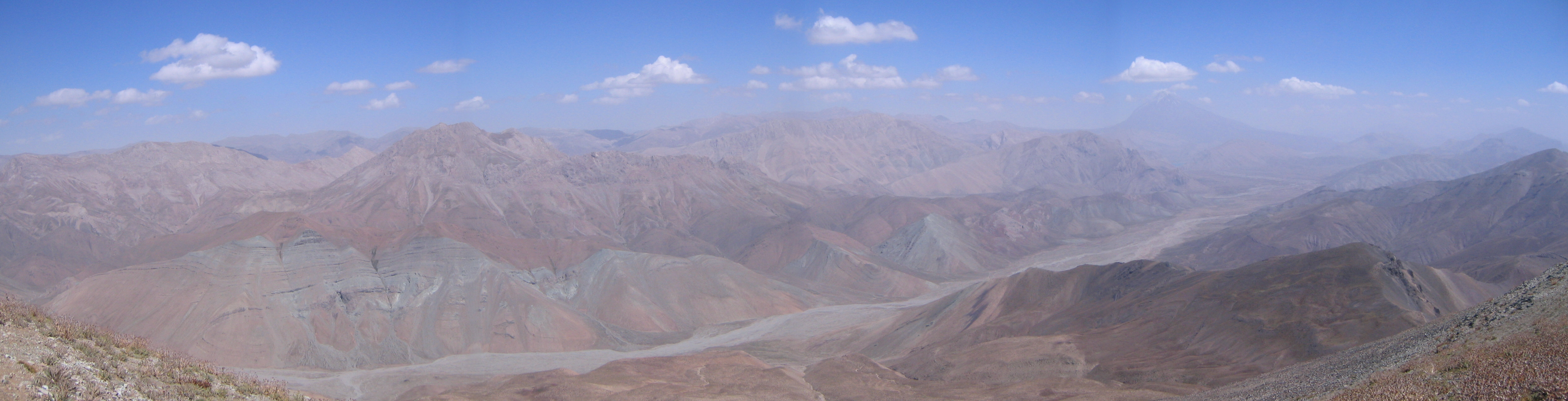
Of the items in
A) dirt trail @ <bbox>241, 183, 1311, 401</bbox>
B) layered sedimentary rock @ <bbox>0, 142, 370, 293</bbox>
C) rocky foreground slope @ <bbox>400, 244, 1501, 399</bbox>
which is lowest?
dirt trail @ <bbox>241, 183, 1311, 401</bbox>

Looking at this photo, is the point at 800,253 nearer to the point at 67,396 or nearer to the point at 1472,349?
the point at 1472,349

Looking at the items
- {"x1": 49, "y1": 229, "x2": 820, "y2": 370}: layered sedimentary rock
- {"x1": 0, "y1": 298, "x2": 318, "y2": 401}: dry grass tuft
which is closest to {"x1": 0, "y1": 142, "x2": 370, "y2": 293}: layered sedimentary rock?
{"x1": 49, "y1": 229, "x2": 820, "y2": 370}: layered sedimentary rock

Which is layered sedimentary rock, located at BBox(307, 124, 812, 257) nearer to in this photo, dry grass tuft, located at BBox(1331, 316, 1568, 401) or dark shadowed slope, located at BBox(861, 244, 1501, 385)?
dark shadowed slope, located at BBox(861, 244, 1501, 385)

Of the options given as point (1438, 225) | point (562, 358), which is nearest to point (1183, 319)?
point (562, 358)

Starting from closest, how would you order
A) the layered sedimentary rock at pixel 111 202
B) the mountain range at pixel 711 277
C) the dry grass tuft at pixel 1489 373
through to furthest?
the dry grass tuft at pixel 1489 373
the mountain range at pixel 711 277
the layered sedimentary rock at pixel 111 202

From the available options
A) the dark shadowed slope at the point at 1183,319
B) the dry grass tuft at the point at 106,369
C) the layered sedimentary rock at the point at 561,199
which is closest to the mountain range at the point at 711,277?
the dark shadowed slope at the point at 1183,319

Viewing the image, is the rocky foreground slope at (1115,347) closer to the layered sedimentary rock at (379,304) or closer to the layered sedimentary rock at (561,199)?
the layered sedimentary rock at (379,304)

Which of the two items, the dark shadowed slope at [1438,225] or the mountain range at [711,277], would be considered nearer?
the mountain range at [711,277]
